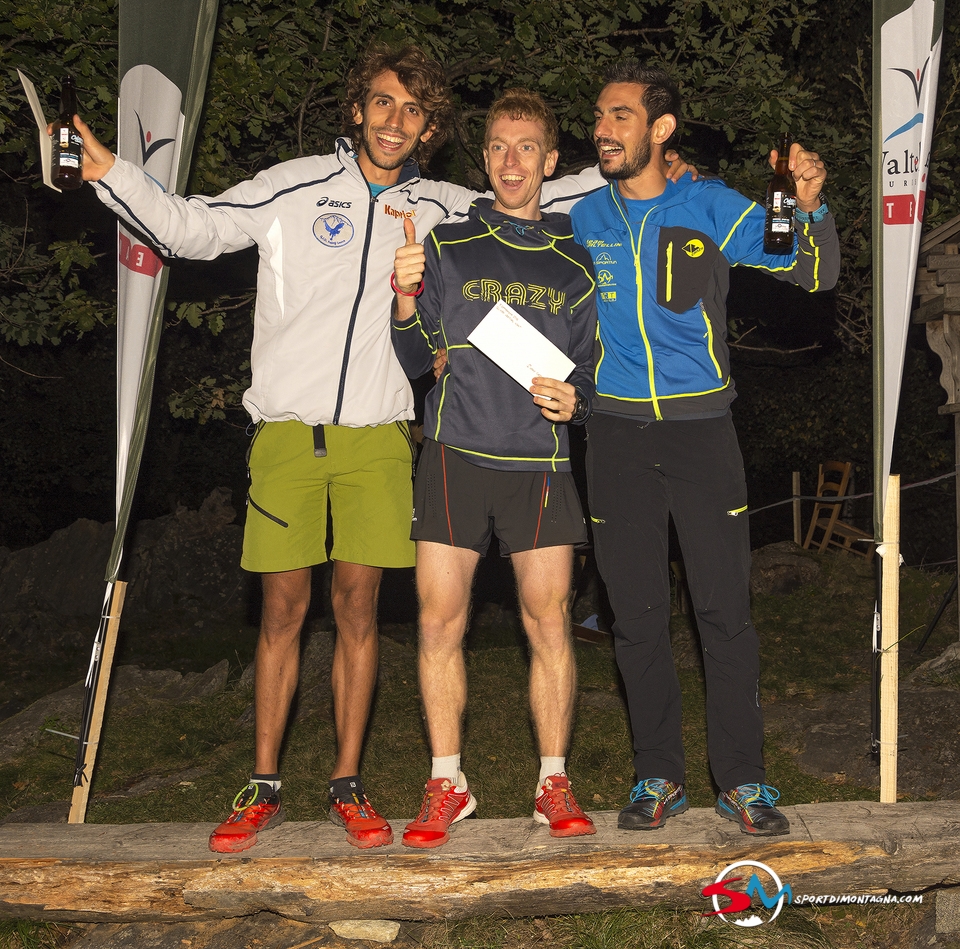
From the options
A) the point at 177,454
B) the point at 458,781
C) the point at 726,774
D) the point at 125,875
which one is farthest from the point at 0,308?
the point at 177,454

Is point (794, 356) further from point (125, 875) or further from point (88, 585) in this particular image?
point (125, 875)

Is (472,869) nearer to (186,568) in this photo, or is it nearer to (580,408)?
(580,408)

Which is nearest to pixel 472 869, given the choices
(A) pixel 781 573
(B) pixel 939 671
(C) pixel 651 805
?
(C) pixel 651 805

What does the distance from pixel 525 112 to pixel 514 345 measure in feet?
3.05

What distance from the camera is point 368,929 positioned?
392 centimetres

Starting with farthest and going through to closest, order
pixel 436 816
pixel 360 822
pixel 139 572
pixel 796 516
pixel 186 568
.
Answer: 1. pixel 796 516
2. pixel 186 568
3. pixel 139 572
4. pixel 360 822
5. pixel 436 816

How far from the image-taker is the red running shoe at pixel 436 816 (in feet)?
12.3

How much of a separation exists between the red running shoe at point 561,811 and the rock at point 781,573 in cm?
835

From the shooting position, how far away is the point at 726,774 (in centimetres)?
385

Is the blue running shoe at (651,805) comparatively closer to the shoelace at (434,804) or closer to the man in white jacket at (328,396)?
the shoelace at (434,804)

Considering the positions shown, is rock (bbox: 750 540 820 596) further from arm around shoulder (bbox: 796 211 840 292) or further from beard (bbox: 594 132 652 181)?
beard (bbox: 594 132 652 181)

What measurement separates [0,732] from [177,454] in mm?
10709

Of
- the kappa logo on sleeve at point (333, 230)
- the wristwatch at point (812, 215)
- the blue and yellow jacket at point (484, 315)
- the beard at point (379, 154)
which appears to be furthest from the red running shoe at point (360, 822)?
the wristwatch at point (812, 215)

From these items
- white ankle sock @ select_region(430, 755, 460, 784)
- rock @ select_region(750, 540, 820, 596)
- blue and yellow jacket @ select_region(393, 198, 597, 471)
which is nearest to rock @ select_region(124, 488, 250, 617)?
rock @ select_region(750, 540, 820, 596)
